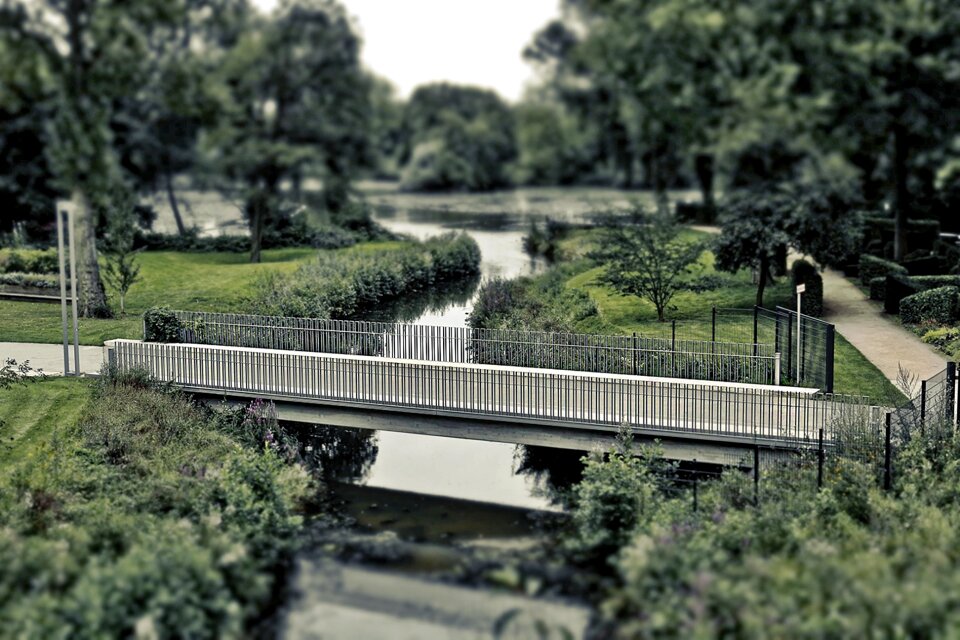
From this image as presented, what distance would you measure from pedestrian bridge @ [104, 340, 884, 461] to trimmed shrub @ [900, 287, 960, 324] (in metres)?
8.39

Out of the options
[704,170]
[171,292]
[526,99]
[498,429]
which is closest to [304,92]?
[526,99]

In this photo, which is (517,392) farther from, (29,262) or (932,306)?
(29,262)

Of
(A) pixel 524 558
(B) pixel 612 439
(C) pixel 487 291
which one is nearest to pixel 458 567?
(A) pixel 524 558

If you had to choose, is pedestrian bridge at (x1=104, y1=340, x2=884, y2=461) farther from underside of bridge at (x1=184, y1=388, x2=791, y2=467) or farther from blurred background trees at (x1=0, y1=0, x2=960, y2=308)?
blurred background trees at (x1=0, y1=0, x2=960, y2=308)

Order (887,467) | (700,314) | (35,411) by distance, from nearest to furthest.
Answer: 1. (887,467)
2. (35,411)
3. (700,314)

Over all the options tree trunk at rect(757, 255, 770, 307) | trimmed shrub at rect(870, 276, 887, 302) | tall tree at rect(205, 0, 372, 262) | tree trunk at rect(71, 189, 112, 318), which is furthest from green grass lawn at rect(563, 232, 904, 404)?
tree trunk at rect(71, 189, 112, 318)

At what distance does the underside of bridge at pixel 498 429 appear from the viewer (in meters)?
19.3

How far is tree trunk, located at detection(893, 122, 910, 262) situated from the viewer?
1662 centimetres

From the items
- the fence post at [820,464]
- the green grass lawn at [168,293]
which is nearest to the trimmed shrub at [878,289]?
the fence post at [820,464]

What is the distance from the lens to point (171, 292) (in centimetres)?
3281

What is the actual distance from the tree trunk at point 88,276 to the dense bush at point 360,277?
3.43 meters

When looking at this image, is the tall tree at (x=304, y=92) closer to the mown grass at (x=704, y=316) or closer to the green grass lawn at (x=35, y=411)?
the green grass lawn at (x=35, y=411)

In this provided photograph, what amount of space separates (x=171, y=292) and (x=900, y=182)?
708 inches

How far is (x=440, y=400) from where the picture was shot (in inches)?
816
